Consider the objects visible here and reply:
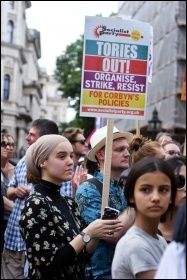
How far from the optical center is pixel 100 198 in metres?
4.61

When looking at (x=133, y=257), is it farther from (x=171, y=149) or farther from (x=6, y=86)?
(x=6, y=86)

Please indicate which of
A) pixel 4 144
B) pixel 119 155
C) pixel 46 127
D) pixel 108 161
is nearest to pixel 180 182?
pixel 108 161

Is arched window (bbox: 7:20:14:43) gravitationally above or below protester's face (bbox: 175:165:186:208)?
above

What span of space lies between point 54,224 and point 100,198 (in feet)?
2.48

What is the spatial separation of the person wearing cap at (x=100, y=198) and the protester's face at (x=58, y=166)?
43cm

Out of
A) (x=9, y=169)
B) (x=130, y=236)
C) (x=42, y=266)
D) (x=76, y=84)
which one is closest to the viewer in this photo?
(x=130, y=236)

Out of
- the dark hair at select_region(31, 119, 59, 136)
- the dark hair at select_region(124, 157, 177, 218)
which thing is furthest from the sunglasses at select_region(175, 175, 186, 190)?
the dark hair at select_region(31, 119, 59, 136)

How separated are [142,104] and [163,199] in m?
1.61

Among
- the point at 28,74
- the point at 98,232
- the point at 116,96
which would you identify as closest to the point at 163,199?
the point at 98,232

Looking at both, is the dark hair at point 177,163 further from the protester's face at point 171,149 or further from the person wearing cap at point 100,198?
the protester's face at point 171,149

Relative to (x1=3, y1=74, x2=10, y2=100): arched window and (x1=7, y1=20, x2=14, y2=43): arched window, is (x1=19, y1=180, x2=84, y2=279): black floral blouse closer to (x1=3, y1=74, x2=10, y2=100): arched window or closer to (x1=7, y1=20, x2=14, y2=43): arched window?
(x1=3, y1=74, x2=10, y2=100): arched window

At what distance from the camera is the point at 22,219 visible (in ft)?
12.8

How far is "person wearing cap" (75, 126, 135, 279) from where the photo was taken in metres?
4.39

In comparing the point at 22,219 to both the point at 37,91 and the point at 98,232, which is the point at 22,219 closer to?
the point at 98,232
